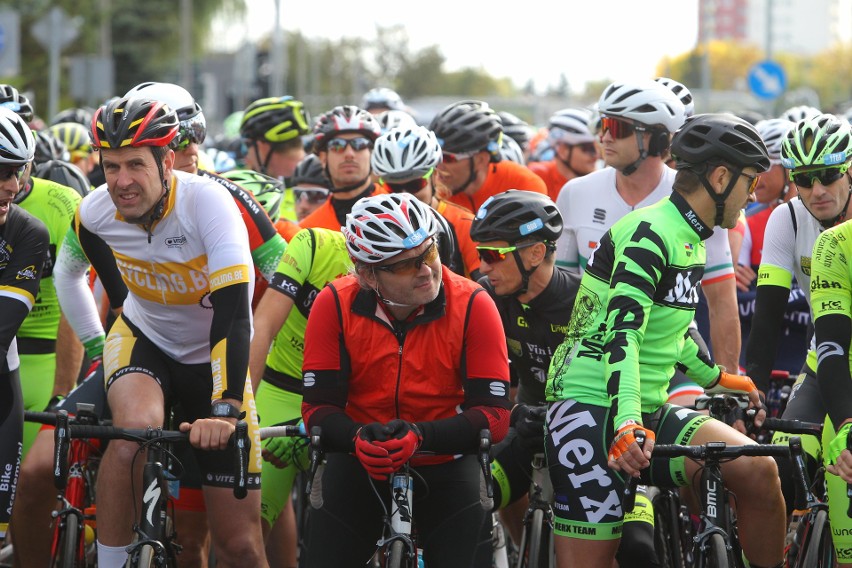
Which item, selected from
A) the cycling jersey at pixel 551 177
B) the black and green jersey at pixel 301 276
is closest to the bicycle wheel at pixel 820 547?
the black and green jersey at pixel 301 276

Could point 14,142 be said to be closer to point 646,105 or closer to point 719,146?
point 719,146

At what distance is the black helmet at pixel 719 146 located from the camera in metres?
5.55

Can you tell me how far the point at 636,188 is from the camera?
766 cm

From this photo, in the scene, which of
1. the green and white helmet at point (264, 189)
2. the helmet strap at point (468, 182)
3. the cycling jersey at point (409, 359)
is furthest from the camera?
the helmet strap at point (468, 182)

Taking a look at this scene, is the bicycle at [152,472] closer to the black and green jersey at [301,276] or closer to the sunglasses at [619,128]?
the black and green jersey at [301,276]

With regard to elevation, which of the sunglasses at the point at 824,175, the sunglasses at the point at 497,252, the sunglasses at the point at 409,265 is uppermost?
the sunglasses at the point at 824,175

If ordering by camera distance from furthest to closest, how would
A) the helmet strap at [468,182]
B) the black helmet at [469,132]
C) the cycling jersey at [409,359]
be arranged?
1. the helmet strap at [468,182]
2. the black helmet at [469,132]
3. the cycling jersey at [409,359]

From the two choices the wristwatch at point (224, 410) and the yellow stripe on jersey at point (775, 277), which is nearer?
the wristwatch at point (224, 410)

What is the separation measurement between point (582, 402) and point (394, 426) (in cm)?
88

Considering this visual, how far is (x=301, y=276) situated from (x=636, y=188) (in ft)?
7.02

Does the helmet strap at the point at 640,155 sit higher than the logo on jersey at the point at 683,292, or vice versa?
the helmet strap at the point at 640,155

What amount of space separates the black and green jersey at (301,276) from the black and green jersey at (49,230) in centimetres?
139

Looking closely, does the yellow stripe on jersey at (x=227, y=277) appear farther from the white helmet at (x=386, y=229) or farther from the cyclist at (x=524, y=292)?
the cyclist at (x=524, y=292)

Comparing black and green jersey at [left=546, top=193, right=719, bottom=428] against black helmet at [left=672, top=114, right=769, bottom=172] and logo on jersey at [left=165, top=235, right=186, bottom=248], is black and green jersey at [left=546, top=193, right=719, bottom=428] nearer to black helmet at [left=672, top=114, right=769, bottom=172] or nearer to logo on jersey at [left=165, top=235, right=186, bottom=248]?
black helmet at [left=672, top=114, right=769, bottom=172]
